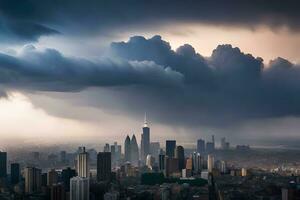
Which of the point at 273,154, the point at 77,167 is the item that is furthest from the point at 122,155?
the point at 273,154

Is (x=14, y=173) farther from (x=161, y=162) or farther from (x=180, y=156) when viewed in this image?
(x=180, y=156)

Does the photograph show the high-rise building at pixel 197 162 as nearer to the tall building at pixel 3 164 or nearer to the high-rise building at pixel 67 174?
the high-rise building at pixel 67 174

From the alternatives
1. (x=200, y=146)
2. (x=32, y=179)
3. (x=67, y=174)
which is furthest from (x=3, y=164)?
(x=200, y=146)

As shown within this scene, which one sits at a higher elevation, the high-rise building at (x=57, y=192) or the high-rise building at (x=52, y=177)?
the high-rise building at (x=52, y=177)

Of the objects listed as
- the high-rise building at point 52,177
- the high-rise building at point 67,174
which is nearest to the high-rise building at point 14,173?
the high-rise building at point 52,177

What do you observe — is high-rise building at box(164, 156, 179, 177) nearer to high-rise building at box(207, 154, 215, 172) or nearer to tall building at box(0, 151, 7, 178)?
high-rise building at box(207, 154, 215, 172)

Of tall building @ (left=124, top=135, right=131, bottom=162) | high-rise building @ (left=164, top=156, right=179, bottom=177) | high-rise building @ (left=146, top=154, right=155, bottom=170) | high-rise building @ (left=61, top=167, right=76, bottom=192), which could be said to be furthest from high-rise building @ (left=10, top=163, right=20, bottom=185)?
high-rise building @ (left=146, top=154, right=155, bottom=170)

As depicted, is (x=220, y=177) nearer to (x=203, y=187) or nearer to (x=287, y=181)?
(x=203, y=187)
